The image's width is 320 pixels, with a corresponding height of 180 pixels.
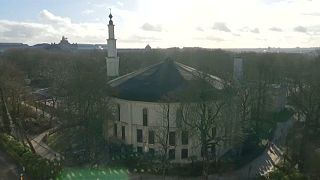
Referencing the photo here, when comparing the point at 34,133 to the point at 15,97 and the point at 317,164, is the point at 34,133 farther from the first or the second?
the point at 317,164

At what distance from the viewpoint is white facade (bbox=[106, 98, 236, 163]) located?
39.0 metres

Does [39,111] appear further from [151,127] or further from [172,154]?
[172,154]

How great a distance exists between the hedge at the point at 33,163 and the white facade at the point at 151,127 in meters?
9.35

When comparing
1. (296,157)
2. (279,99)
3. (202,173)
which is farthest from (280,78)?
(202,173)

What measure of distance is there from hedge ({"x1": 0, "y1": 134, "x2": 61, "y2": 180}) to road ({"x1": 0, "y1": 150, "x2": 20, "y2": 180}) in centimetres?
62

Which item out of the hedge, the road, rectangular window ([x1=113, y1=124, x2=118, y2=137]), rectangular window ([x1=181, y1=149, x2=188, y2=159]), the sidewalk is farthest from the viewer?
rectangular window ([x1=113, y1=124, x2=118, y2=137])

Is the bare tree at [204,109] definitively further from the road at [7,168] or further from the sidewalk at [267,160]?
the road at [7,168]

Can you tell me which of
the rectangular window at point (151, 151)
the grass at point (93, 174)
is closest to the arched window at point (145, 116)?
the rectangular window at point (151, 151)

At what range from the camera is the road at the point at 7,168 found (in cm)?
3426

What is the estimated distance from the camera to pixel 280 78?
63.3 metres

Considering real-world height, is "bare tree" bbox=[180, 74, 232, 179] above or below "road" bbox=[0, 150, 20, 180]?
above

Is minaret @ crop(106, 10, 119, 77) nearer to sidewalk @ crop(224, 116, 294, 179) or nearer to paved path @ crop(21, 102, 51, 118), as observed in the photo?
paved path @ crop(21, 102, 51, 118)

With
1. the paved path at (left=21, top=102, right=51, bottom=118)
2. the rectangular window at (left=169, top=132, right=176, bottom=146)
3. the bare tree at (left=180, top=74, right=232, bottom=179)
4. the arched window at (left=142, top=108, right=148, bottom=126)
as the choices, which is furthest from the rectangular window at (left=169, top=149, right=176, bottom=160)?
the paved path at (left=21, top=102, right=51, bottom=118)

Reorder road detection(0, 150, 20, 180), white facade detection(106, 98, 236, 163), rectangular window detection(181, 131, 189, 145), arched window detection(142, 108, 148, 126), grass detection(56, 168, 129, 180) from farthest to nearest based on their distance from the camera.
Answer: arched window detection(142, 108, 148, 126) < white facade detection(106, 98, 236, 163) < rectangular window detection(181, 131, 189, 145) < road detection(0, 150, 20, 180) < grass detection(56, 168, 129, 180)
